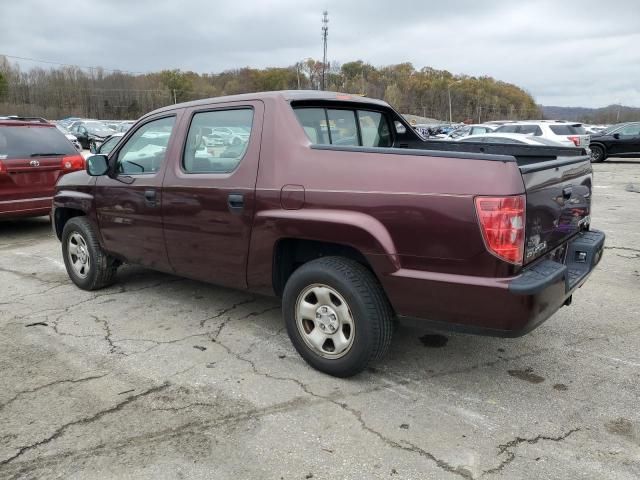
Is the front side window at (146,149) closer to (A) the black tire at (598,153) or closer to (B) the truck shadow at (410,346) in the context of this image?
(B) the truck shadow at (410,346)

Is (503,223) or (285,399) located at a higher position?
(503,223)

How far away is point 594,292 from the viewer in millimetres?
5160

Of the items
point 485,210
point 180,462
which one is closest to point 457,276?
point 485,210

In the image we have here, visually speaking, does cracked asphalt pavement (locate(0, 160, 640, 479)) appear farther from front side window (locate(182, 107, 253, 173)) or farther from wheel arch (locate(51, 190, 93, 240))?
front side window (locate(182, 107, 253, 173))

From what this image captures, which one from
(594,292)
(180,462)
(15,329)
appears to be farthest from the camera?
(594,292)

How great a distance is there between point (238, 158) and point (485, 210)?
1.78m

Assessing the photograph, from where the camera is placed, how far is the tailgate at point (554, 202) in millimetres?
2848

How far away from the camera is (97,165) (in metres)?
4.68

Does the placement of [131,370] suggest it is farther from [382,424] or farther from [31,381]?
[382,424]

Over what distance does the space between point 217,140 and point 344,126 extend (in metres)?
0.99

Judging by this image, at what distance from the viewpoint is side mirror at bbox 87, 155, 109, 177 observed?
4660mm

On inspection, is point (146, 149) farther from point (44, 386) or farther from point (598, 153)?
point (598, 153)

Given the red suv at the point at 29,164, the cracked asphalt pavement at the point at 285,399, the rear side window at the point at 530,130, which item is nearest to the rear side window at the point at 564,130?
the rear side window at the point at 530,130

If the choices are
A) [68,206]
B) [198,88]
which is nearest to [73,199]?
[68,206]
